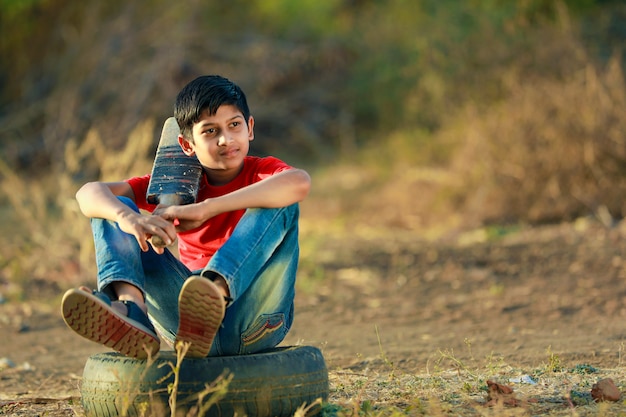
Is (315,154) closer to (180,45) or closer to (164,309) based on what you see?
(180,45)

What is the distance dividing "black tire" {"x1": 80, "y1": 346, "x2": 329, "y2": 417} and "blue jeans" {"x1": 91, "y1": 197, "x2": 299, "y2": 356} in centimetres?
16

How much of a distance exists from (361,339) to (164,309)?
2.57m

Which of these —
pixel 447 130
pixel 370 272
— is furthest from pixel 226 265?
pixel 447 130

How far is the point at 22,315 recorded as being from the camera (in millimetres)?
7660

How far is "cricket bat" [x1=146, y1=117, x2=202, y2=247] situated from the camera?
3.78 m

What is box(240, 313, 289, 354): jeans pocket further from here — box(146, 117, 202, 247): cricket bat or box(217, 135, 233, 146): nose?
box(217, 135, 233, 146): nose

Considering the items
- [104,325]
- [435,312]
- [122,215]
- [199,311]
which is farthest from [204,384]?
[435,312]

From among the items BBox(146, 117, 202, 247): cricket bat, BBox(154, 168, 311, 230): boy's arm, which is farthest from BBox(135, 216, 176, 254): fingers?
BBox(146, 117, 202, 247): cricket bat

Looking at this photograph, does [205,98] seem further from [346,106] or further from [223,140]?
[346,106]

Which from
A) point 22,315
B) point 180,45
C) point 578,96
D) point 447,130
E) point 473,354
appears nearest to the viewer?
point 473,354

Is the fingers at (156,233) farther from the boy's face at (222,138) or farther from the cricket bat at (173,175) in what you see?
the boy's face at (222,138)

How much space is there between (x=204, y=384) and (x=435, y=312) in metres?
3.99

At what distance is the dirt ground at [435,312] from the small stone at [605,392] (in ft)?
2.77

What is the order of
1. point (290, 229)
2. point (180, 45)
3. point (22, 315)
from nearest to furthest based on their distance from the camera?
point (290, 229), point (22, 315), point (180, 45)
